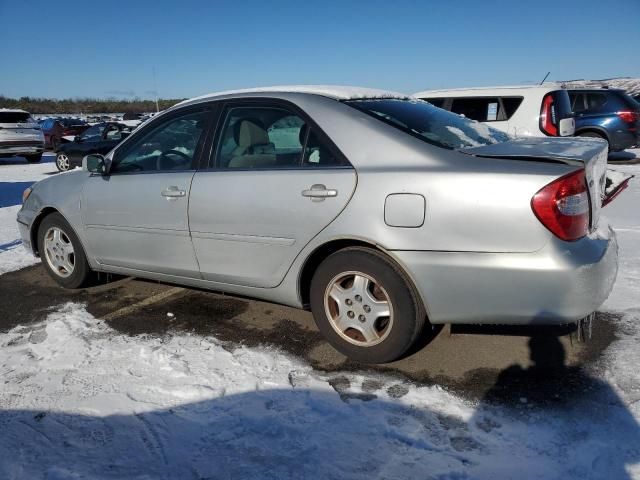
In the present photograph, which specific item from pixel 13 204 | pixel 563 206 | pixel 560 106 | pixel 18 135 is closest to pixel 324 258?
pixel 563 206

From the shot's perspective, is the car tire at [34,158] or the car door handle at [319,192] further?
the car tire at [34,158]

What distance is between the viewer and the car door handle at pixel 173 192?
11.3 feet

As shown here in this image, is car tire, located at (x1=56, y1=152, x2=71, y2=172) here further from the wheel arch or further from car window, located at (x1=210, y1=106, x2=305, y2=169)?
the wheel arch

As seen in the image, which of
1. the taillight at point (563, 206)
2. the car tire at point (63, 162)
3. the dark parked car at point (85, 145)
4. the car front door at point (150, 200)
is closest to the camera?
the taillight at point (563, 206)

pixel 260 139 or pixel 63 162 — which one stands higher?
pixel 260 139

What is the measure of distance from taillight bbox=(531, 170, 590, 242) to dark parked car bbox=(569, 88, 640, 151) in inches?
403

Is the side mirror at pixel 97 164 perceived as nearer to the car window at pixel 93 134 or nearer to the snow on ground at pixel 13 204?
the snow on ground at pixel 13 204

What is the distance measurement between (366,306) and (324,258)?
14.9 inches

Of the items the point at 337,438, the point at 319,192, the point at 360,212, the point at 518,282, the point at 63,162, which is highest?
the point at 63,162

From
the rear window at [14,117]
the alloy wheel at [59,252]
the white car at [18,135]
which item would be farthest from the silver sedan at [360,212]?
the rear window at [14,117]

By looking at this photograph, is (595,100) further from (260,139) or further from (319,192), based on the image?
(319,192)

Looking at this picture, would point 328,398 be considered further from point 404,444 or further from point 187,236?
point 187,236

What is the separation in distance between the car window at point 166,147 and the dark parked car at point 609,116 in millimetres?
10222

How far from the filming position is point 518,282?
8.11 ft
